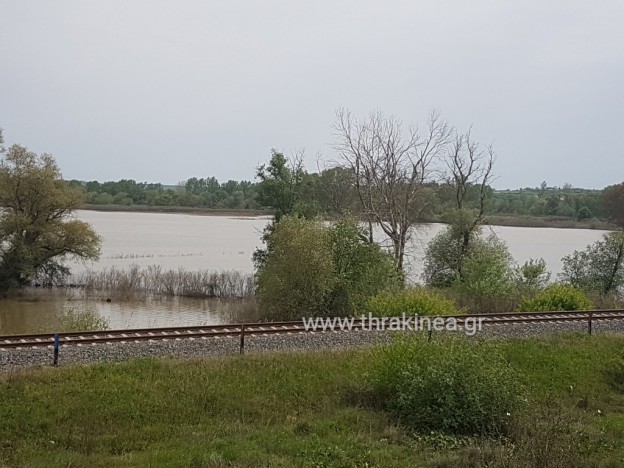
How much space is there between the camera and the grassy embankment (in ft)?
30.1

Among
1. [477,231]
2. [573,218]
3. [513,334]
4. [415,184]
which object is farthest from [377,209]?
[573,218]

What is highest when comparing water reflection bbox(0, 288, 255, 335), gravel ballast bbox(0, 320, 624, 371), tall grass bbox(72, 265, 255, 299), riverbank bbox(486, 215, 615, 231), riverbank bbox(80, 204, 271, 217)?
riverbank bbox(80, 204, 271, 217)

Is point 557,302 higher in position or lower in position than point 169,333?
lower

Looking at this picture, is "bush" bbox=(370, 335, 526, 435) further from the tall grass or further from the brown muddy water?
the tall grass

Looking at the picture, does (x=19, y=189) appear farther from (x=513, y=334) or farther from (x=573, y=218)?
(x=573, y=218)

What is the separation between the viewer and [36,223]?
47469mm

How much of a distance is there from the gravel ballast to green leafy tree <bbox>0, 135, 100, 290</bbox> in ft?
117

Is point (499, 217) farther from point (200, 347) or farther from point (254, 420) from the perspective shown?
point (254, 420)

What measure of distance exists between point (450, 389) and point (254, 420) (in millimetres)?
3703

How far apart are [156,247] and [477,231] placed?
30.8 m

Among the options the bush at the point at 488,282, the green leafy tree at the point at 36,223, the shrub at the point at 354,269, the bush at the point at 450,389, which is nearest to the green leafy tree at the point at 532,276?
the bush at the point at 488,282

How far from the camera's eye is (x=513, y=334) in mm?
18344

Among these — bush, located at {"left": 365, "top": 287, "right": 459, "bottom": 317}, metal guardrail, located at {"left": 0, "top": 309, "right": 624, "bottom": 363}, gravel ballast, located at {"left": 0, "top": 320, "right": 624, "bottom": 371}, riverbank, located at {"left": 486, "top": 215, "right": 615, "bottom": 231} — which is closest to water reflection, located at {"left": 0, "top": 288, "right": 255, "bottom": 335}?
bush, located at {"left": 365, "top": 287, "right": 459, "bottom": 317}

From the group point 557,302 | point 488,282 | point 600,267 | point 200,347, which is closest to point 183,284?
point 488,282
